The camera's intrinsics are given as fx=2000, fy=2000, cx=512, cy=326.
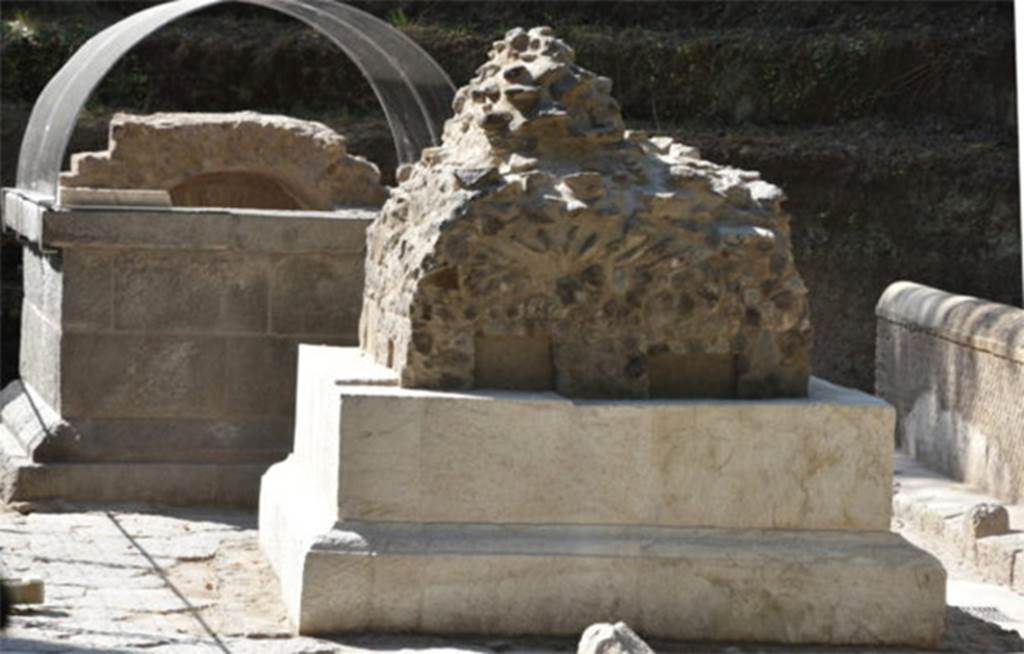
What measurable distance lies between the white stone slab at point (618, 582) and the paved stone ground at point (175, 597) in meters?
0.08

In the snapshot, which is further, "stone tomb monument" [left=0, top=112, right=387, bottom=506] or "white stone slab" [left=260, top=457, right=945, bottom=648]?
"stone tomb monument" [left=0, top=112, right=387, bottom=506]

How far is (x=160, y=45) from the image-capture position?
55.6 feet

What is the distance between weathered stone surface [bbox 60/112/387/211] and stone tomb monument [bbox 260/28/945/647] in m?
3.94

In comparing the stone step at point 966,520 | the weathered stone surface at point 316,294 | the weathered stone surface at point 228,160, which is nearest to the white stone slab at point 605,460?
the stone step at point 966,520

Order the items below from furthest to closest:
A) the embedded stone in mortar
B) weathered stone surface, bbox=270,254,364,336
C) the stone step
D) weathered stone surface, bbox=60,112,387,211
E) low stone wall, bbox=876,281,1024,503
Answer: weathered stone surface, bbox=60,112,387,211, low stone wall, bbox=876,281,1024,503, weathered stone surface, bbox=270,254,364,336, the stone step, the embedded stone in mortar

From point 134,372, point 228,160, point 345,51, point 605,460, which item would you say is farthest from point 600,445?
point 228,160

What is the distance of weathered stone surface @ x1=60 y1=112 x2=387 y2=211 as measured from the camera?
9.84 m

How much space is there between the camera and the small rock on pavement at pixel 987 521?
24.7 ft

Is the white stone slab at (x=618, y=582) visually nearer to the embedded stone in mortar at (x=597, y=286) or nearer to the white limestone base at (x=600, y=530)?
the white limestone base at (x=600, y=530)

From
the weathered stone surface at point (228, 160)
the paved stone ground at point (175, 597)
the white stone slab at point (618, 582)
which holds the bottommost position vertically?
the paved stone ground at point (175, 597)

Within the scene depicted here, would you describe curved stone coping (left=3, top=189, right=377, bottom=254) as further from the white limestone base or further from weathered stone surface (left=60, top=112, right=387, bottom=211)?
the white limestone base

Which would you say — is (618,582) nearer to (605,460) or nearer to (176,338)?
(605,460)

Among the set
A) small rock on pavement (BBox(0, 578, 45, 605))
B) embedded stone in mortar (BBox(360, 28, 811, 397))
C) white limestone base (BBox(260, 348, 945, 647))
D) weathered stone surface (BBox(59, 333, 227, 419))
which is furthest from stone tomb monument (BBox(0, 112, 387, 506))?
white limestone base (BBox(260, 348, 945, 647))

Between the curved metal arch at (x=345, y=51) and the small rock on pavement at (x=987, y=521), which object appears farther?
the curved metal arch at (x=345, y=51)
